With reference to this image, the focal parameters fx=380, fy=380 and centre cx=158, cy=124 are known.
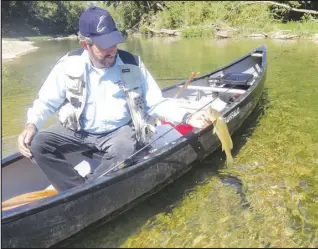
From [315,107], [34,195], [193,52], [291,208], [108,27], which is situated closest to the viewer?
[108,27]

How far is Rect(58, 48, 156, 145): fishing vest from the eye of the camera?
3.66 meters

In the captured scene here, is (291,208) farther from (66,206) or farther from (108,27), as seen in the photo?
(108,27)

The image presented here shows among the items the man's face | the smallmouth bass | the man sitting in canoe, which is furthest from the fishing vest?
the smallmouth bass

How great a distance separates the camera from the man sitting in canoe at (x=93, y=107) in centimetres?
352

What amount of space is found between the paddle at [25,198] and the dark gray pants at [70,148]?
0.21 m

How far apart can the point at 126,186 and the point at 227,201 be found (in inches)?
50.4

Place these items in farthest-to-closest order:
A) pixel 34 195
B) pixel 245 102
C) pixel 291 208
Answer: pixel 245 102 < pixel 291 208 < pixel 34 195

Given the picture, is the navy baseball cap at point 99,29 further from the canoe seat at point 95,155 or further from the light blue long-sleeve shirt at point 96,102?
the canoe seat at point 95,155

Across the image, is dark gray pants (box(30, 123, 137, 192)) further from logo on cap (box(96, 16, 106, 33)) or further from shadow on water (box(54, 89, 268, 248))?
logo on cap (box(96, 16, 106, 33))

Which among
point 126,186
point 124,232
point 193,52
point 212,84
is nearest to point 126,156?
point 126,186

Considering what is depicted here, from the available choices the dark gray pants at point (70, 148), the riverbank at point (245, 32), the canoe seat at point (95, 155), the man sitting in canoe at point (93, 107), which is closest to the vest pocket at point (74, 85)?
the man sitting in canoe at point (93, 107)

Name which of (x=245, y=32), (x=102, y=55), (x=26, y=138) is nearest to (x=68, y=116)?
(x=26, y=138)

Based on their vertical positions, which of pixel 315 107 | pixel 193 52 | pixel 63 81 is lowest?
pixel 193 52

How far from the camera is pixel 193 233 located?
3783 millimetres
